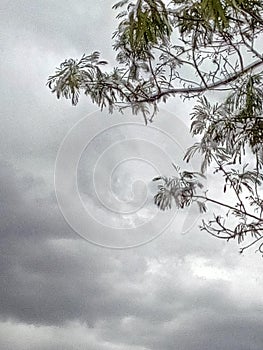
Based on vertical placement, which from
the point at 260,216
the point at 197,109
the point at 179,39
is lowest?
the point at 260,216


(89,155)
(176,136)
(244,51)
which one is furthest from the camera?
(89,155)

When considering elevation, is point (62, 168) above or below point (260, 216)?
above

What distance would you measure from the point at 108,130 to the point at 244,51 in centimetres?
76

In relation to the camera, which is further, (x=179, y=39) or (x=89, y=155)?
(x=89, y=155)

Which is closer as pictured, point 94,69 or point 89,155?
point 94,69

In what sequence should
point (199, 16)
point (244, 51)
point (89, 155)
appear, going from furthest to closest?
point (89, 155), point (244, 51), point (199, 16)

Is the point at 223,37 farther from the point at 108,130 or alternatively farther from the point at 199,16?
the point at 108,130

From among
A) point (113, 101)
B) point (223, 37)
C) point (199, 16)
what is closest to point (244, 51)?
point (223, 37)

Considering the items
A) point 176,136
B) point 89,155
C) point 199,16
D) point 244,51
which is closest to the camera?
point 199,16

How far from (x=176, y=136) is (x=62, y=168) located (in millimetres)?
648

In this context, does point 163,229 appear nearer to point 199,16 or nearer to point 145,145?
point 145,145

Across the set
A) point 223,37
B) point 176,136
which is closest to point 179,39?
point 223,37

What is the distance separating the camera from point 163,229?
327 centimetres

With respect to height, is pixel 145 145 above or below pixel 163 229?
above
